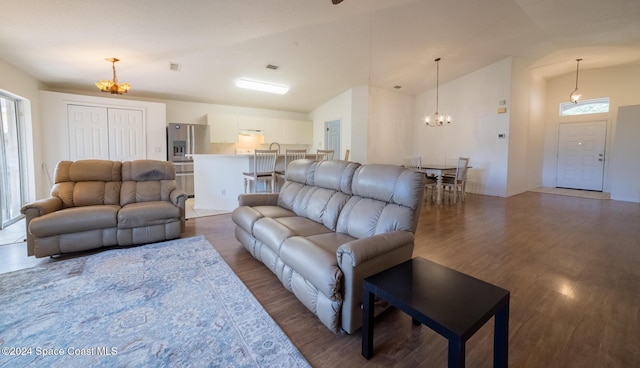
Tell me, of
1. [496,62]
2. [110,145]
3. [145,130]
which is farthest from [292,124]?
[496,62]

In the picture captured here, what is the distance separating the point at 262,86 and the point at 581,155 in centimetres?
906

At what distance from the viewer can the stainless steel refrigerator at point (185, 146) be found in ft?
20.2

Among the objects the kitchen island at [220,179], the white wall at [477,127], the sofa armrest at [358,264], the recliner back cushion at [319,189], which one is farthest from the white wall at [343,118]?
the sofa armrest at [358,264]

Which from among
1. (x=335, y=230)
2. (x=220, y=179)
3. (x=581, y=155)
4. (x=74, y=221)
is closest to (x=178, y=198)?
(x=74, y=221)

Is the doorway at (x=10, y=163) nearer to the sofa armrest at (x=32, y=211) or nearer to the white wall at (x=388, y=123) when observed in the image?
the sofa armrest at (x=32, y=211)

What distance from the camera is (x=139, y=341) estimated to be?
65.5 inches

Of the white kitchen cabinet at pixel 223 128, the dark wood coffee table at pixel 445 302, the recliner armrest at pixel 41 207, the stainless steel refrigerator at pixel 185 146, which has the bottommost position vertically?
the dark wood coffee table at pixel 445 302

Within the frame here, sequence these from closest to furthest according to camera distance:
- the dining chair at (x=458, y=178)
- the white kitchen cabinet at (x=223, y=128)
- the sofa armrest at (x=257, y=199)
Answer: the sofa armrest at (x=257, y=199) < the dining chair at (x=458, y=178) < the white kitchen cabinet at (x=223, y=128)

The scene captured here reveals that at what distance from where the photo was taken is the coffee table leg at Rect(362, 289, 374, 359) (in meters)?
1.52

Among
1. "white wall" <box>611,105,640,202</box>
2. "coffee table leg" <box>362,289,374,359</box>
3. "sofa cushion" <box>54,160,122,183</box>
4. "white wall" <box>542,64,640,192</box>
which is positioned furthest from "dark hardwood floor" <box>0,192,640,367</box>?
"white wall" <box>542,64,640,192</box>

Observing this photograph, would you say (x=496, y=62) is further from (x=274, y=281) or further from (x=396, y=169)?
(x=274, y=281)

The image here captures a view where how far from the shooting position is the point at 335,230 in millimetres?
2535

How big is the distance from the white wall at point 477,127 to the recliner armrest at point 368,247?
20.8 ft

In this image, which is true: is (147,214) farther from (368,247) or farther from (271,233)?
(368,247)
